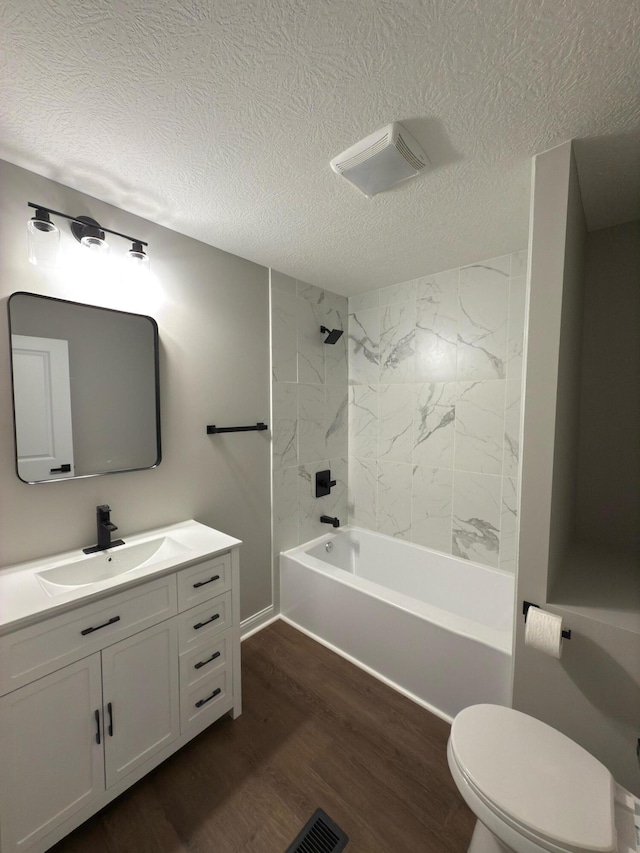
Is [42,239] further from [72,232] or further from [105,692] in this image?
[105,692]

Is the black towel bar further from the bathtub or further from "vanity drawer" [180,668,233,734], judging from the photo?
"vanity drawer" [180,668,233,734]

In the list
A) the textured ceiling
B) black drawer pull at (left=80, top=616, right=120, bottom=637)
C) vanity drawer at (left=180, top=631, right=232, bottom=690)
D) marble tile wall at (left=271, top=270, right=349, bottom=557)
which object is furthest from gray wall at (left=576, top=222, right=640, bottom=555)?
black drawer pull at (left=80, top=616, right=120, bottom=637)

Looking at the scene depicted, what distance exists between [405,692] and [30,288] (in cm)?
265

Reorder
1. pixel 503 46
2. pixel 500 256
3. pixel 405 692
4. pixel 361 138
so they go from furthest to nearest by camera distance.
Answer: pixel 500 256 < pixel 405 692 < pixel 361 138 < pixel 503 46

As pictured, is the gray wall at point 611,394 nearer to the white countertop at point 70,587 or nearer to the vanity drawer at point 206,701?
the white countertop at point 70,587

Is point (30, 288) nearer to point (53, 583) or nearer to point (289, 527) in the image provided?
point (53, 583)

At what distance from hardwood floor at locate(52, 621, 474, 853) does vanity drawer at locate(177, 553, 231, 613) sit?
700 millimetres

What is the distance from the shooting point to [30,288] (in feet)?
4.53

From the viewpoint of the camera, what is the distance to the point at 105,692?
1219 mm

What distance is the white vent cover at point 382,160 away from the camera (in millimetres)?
1160

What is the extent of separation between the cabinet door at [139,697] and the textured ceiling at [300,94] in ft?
6.03

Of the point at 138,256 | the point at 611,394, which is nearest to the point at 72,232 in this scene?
the point at 138,256

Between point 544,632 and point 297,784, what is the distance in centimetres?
117

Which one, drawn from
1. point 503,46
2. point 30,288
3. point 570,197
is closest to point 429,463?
point 570,197
